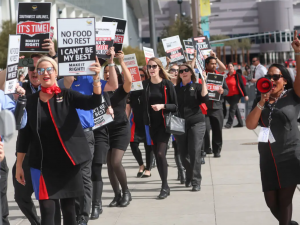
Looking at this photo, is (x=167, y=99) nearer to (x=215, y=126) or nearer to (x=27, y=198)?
(x=27, y=198)

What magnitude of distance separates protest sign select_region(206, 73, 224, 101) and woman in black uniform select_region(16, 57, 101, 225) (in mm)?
7248

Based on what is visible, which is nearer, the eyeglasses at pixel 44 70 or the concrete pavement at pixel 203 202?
the eyeglasses at pixel 44 70

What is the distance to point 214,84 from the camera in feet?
41.6

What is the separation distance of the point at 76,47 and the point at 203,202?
Result: 11.2ft

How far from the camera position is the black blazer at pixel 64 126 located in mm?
5344

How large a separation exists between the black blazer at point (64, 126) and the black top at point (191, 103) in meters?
3.98

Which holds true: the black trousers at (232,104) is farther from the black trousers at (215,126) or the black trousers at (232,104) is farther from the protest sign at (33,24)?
the protest sign at (33,24)

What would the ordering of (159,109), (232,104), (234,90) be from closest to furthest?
(159,109), (234,90), (232,104)

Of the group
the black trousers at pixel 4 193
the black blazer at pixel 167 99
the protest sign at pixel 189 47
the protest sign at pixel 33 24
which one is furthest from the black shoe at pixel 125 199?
the protest sign at pixel 189 47

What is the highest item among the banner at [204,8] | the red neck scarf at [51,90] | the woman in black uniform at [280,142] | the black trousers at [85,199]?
the banner at [204,8]

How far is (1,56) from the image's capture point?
24.3 m

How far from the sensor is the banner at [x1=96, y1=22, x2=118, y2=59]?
7203 mm

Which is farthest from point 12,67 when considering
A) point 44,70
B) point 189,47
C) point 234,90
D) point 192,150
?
point 234,90

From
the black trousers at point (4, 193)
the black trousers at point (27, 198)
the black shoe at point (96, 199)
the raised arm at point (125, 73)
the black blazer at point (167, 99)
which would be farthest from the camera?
the black blazer at point (167, 99)
